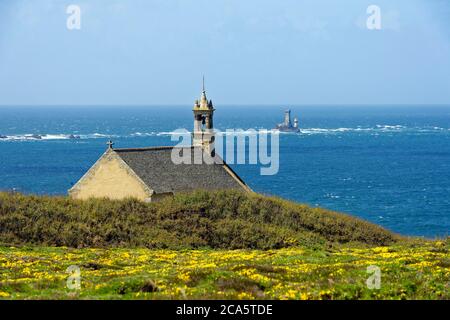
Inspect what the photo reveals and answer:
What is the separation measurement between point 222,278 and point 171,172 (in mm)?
27132

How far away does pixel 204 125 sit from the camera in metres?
55.7

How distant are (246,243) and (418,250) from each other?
10.2 metres

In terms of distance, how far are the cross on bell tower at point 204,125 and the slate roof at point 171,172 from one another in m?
2.02

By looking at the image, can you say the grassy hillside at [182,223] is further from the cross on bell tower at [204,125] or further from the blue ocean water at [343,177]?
the blue ocean water at [343,177]

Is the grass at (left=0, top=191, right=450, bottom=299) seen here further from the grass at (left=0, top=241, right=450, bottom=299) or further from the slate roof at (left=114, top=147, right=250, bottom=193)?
the slate roof at (left=114, top=147, right=250, bottom=193)

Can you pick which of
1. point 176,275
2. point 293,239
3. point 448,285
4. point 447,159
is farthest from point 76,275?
point 447,159

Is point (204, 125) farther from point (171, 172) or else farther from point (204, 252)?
point (204, 252)

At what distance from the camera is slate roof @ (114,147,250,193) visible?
155 feet

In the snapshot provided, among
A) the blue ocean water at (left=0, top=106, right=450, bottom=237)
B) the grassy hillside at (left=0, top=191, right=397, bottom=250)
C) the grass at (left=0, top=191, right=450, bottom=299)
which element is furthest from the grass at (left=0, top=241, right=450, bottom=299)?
the blue ocean water at (left=0, top=106, right=450, bottom=237)

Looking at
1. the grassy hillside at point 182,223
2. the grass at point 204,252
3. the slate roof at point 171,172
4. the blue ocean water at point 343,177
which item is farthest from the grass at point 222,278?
the blue ocean water at point 343,177

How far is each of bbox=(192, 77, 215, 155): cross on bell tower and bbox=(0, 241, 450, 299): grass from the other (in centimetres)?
2177

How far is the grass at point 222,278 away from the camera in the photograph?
1998 centimetres
